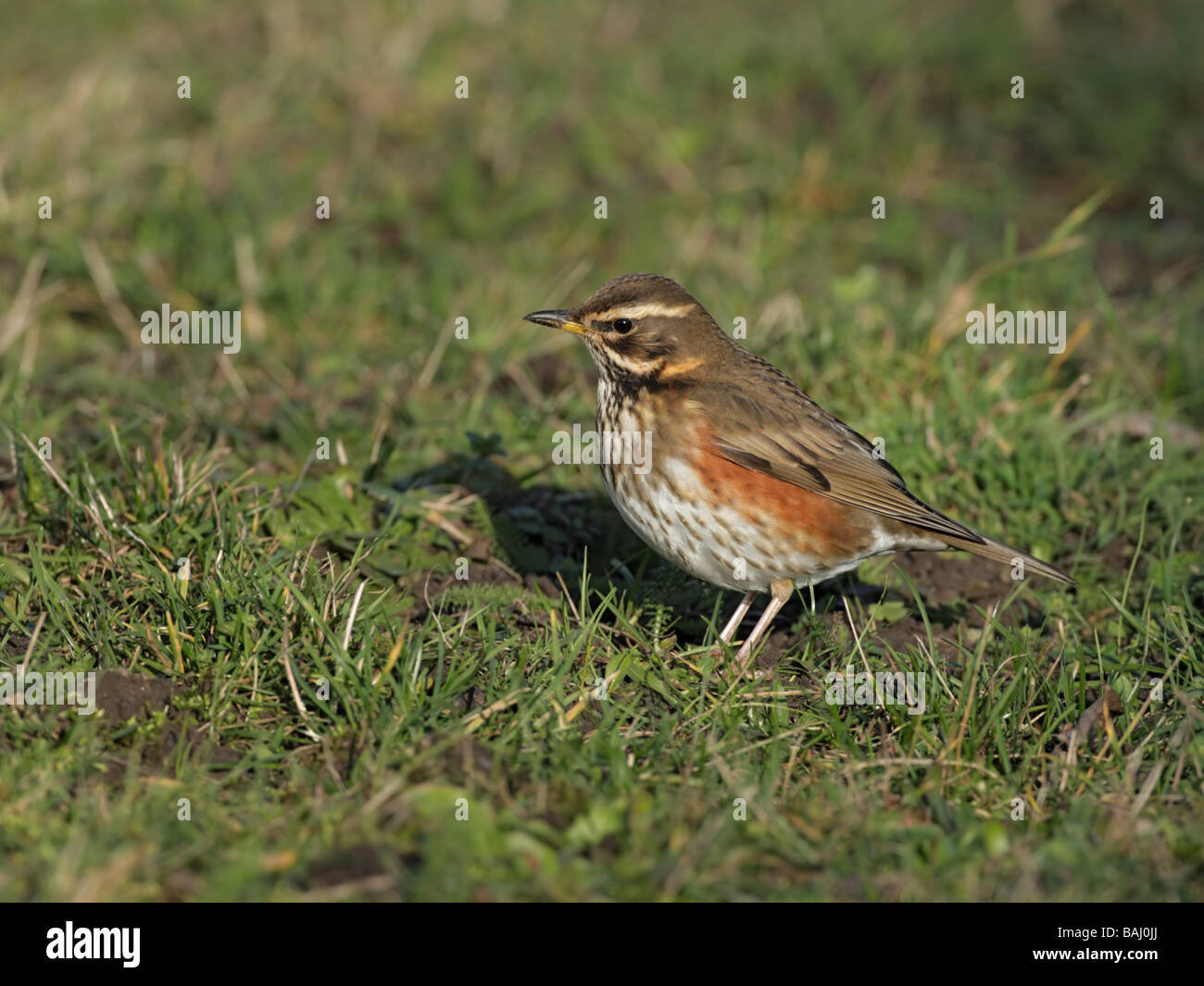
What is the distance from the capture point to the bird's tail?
6828 mm

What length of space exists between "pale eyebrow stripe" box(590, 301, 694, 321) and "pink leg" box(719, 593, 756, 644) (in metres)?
1.41

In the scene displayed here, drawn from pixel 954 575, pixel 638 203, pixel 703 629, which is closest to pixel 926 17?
pixel 638 203

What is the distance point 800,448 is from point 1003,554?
3.66ft

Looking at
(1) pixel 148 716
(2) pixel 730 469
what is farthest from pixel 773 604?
(1) pixel 148 716

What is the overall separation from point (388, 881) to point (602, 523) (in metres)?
3.45

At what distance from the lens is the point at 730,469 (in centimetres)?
648

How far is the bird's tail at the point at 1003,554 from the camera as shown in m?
6.83

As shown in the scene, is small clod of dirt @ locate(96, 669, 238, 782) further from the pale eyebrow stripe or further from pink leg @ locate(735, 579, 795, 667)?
the pale eyebrow stripe

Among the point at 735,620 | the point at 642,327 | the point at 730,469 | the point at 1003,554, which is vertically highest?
the point at 642,327

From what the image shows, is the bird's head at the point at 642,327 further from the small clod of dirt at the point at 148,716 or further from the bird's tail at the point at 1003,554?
the small clod of dirt at the point at 148,716

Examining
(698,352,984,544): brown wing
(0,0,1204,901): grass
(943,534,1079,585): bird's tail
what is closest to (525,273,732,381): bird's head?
(698,352,984,544): brown wing

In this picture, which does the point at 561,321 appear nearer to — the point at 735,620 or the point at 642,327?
the point at 642,327

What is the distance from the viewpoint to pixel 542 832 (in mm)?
4773

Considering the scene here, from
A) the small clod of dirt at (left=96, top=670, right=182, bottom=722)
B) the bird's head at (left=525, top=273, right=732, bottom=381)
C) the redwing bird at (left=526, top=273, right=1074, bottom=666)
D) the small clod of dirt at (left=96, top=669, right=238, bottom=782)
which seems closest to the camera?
the small clod of dirt at (left=96, top=669, right=238, bottom=782)
